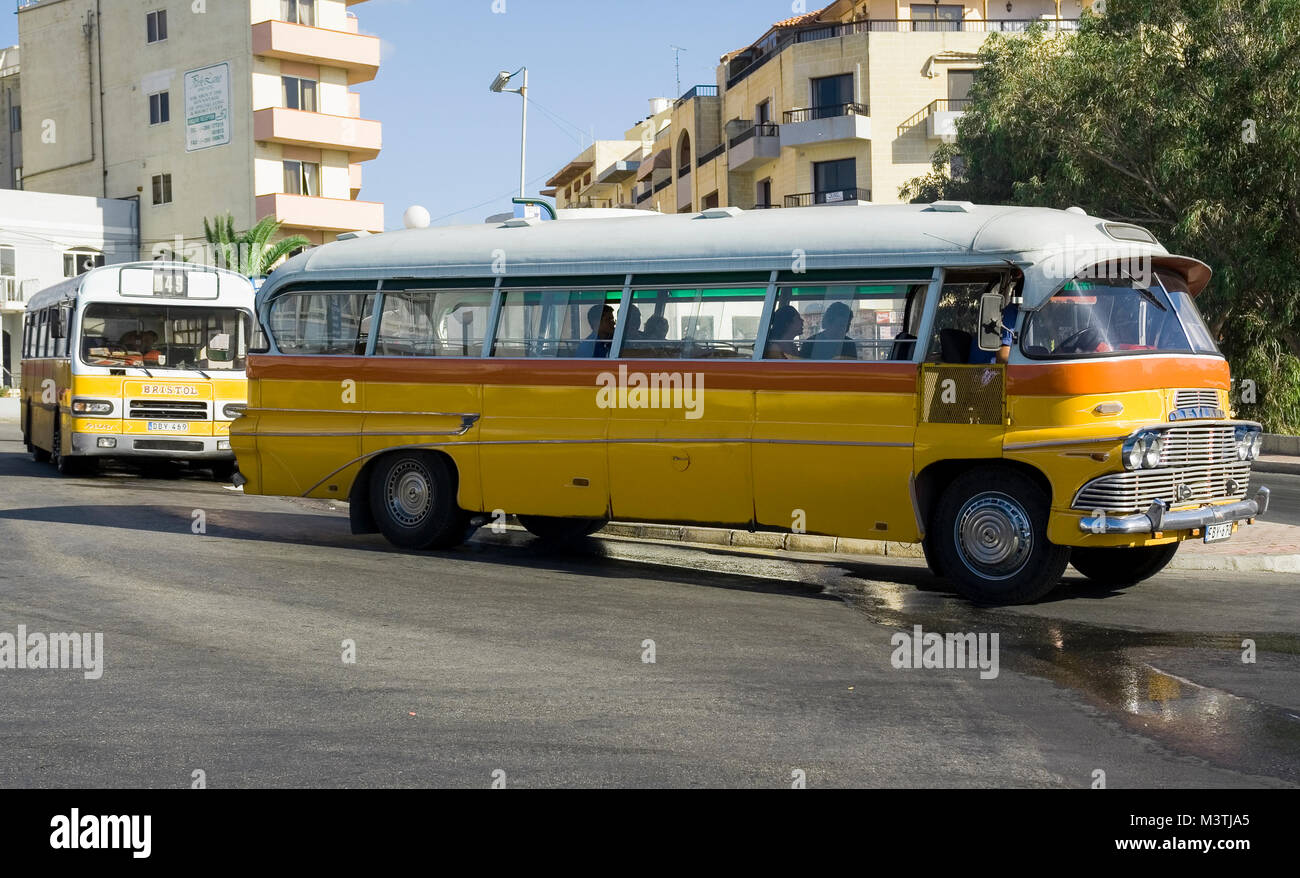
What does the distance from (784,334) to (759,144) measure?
46.9 metres

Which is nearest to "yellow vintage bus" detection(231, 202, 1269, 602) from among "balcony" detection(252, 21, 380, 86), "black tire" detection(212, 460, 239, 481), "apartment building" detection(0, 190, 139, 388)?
"black tire" detection(212, 460, 239, 481)

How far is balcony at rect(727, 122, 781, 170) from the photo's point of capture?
186 ft

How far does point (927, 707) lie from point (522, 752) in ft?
6.91

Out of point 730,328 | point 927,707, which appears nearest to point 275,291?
point 730,328

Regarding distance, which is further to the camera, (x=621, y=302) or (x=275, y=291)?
(x=275, y=291)

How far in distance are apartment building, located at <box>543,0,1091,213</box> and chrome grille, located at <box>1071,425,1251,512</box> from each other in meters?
42.5

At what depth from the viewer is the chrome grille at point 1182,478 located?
9.97m

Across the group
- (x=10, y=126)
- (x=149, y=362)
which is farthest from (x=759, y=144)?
(x=10, y=126)

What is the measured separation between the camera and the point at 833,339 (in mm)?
11328

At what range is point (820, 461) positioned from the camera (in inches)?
441

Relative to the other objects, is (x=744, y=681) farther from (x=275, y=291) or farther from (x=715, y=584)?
(x=275, y=291)

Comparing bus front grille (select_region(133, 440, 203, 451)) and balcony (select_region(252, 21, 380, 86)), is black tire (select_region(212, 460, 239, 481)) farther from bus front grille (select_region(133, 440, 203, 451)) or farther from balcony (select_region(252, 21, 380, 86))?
balcony (select_region(252, 21, 380, 86))
